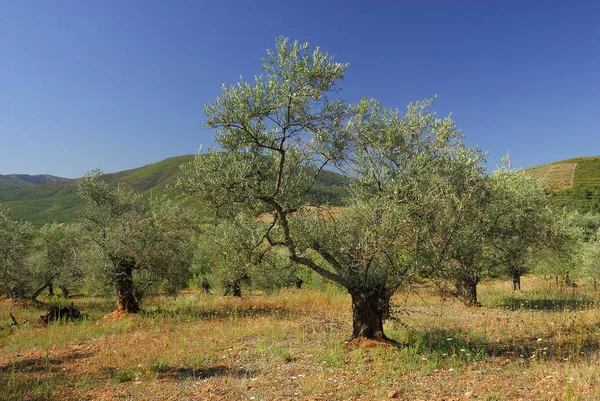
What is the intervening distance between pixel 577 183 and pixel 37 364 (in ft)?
483

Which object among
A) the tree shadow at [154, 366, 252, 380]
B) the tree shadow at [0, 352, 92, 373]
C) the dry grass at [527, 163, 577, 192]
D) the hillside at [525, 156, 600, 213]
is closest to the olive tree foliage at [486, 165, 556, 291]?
the tree shadow at [154, 366, 252, 380]

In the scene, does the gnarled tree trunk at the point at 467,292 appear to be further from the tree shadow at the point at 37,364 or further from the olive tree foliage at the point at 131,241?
the tree shadow at the point at 37,364

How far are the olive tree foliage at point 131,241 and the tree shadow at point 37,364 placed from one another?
631 cm

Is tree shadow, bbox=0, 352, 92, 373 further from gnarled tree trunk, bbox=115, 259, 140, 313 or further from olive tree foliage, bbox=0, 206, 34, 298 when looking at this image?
olive tree foliage, bbox=0, 206, 34, 298

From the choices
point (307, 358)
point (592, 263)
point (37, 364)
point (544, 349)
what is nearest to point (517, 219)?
point (544, 349)

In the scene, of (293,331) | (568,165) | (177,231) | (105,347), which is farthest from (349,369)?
(568,165)

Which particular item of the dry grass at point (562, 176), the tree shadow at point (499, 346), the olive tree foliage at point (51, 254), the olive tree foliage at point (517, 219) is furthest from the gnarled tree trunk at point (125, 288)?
the dry grass at point (562, 176)

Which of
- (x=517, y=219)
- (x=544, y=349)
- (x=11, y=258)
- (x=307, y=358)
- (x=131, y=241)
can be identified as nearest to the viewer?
(x=544, y=349)

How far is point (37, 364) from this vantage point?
10.3 meters

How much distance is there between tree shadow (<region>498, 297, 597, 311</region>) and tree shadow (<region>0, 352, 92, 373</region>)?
59.9 feet

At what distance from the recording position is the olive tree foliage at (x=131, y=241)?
1797 cm

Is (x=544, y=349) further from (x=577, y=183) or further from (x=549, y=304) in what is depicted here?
(x=577, y=183)

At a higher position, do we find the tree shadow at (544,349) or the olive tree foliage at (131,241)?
the olive tree foliage at (131,241)

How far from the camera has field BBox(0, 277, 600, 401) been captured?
709 cm
